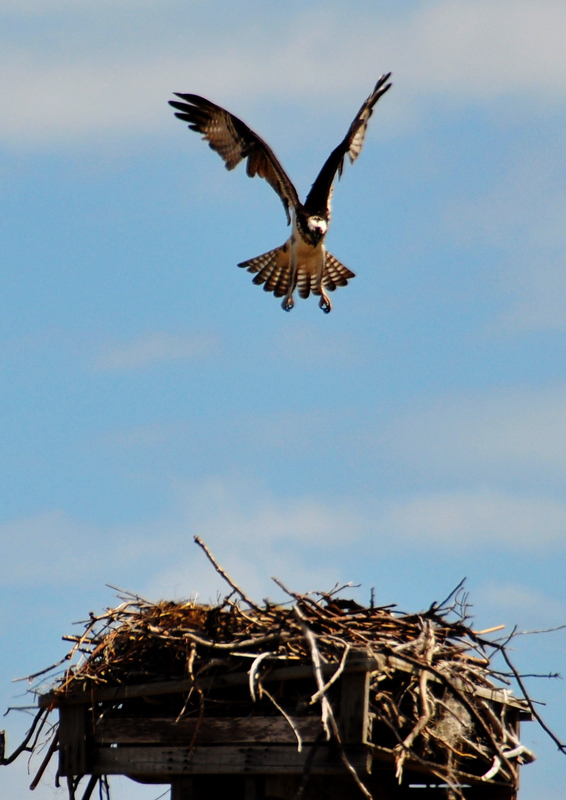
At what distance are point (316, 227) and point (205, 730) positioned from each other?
6207mm

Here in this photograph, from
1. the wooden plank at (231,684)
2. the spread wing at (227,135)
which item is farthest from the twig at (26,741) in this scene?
the spread wing at (227,135)

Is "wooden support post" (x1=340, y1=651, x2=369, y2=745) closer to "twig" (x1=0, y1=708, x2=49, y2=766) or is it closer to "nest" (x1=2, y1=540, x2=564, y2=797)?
"nest" (x1=2, y1=540, x2=564, y2=797)

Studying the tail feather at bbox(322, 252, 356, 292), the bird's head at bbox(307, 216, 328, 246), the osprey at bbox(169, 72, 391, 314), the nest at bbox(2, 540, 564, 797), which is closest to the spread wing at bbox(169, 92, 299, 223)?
the osprey at bbox(169, 72, 391, 314)

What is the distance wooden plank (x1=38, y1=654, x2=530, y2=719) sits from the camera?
237 inches

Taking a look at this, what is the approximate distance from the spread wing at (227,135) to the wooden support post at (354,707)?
6.07m

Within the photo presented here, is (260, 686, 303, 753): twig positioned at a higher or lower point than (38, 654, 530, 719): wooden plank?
lower

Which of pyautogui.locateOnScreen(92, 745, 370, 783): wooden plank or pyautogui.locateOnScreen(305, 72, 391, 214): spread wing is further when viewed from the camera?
pyautogui.locateOnScreen(305, 72, 391, 214): spread wing

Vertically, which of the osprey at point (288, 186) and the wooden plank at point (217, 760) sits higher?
the osprey at point (288, 186)

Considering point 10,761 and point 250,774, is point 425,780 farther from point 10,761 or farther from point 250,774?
point 10,761

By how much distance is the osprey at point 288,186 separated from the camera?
35.9 ft

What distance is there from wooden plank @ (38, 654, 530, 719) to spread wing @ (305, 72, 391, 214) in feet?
19.2

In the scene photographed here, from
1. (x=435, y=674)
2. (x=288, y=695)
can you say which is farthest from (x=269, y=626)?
(x=435, y=674)

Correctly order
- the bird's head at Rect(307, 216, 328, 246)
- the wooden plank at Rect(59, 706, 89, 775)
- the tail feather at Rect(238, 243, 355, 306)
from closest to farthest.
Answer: the wooden plank at Rect(59, 706, 89, 775), the bird's head at Rect(307, 216, 328, 246), the tail feather at Rect(238, 243, 355, 306)

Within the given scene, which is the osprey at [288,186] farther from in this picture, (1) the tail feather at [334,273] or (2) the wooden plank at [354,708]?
(2) the wooden plank at [354,708]
